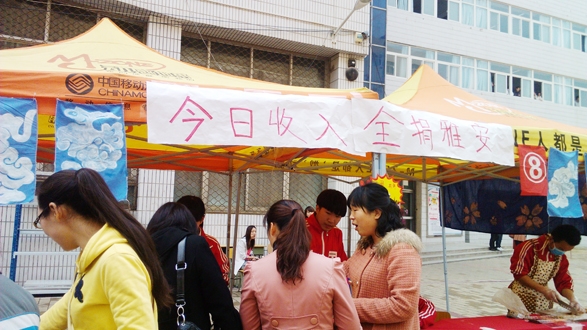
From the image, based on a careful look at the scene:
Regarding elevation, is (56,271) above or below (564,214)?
below

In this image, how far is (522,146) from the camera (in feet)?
14.1

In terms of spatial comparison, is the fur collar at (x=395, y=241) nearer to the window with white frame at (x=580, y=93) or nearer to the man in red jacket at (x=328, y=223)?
the man in red jacket at (x=328, y=223)

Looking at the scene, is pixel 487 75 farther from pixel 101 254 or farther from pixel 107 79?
pixel 101 254

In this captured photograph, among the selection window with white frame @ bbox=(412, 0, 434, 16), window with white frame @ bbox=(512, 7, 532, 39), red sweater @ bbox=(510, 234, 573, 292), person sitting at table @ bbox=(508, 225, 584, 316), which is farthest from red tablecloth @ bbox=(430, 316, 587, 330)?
window with white frame @ bbox=(512, 7, 532, 39)

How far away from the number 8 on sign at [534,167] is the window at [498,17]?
1248 centimetres

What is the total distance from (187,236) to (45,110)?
4.81 feet

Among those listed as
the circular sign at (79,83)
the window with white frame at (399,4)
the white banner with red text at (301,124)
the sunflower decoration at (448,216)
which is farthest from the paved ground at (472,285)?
the window with white frame at (399,4)

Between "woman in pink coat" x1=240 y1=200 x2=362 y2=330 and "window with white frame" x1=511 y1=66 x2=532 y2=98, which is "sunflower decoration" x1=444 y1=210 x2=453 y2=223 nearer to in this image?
"woman in pink coat" x1=240 y1=200 x2=362 y2=330

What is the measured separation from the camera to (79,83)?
9.90 feet

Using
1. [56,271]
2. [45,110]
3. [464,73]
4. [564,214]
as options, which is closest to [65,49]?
[45,110]

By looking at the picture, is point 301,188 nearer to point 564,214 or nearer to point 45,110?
point 564,214

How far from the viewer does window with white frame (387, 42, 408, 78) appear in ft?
43.6

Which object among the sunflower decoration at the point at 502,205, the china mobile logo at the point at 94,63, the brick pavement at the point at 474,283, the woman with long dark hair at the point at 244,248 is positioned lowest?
the brick pavement at the point at 474,283

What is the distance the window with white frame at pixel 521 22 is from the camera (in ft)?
52.0
